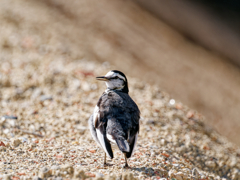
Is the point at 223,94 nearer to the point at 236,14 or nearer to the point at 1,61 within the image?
the point at 1,61

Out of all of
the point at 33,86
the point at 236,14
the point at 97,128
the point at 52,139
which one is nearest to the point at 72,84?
the point at 33,86

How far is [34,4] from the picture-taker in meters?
16.8

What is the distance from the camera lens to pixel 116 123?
502 centimetres

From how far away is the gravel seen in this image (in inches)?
207

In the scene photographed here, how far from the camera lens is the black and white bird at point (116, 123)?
4773mm

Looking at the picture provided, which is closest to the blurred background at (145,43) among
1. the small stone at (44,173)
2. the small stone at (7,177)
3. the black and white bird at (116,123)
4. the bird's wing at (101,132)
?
the black and white bird at (116,123)

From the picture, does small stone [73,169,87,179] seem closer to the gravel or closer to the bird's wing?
the gravel

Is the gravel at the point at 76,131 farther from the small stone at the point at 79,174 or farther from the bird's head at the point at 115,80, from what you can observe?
the bird's head at the point at 115,80

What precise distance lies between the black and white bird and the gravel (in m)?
0.45

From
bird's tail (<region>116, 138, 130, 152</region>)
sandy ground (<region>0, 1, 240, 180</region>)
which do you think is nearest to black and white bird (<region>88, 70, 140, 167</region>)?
bird's tail (<region>116, 138, 130, 152</region>)

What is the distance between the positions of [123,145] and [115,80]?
1677 mm

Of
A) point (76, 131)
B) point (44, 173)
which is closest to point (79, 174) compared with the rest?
point (44, 173)

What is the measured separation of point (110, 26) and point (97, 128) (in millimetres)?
12326

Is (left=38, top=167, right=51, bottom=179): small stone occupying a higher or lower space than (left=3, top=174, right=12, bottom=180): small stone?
higher
